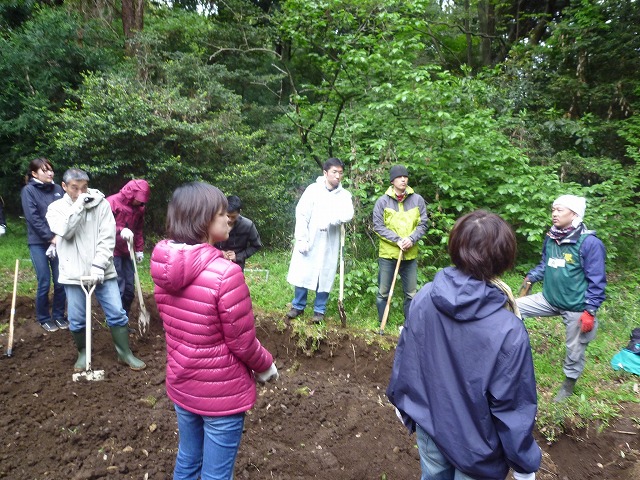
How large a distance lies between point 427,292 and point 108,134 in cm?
652

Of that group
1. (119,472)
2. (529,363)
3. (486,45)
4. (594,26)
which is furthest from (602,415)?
(486,45)

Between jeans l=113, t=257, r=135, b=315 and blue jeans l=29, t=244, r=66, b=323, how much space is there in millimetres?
663

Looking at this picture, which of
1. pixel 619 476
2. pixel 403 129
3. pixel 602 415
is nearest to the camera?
pixel 619 476

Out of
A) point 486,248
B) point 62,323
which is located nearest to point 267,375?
point 486,248

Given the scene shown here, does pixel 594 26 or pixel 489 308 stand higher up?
pixel 594 26

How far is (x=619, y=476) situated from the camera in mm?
3070

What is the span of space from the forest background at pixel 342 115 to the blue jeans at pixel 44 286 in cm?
267

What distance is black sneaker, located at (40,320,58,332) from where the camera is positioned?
452cm

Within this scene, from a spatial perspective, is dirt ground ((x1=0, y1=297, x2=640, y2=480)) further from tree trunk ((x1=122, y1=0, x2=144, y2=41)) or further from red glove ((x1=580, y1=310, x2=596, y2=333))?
tree trunk ((x1=122, y1=0, x2=144, y2=41))

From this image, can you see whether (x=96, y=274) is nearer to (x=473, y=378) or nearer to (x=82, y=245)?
(x=82, y=245)

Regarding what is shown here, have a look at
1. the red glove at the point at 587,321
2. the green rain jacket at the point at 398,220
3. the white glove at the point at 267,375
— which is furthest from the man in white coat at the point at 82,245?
the red glove at the point at 587,321

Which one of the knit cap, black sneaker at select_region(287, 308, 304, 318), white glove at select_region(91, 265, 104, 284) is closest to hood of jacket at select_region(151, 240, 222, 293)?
white glove at select_region(91, 265, 104, 284)

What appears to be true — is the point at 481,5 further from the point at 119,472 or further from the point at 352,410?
the point at 119,472

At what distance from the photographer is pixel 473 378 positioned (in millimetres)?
1584
